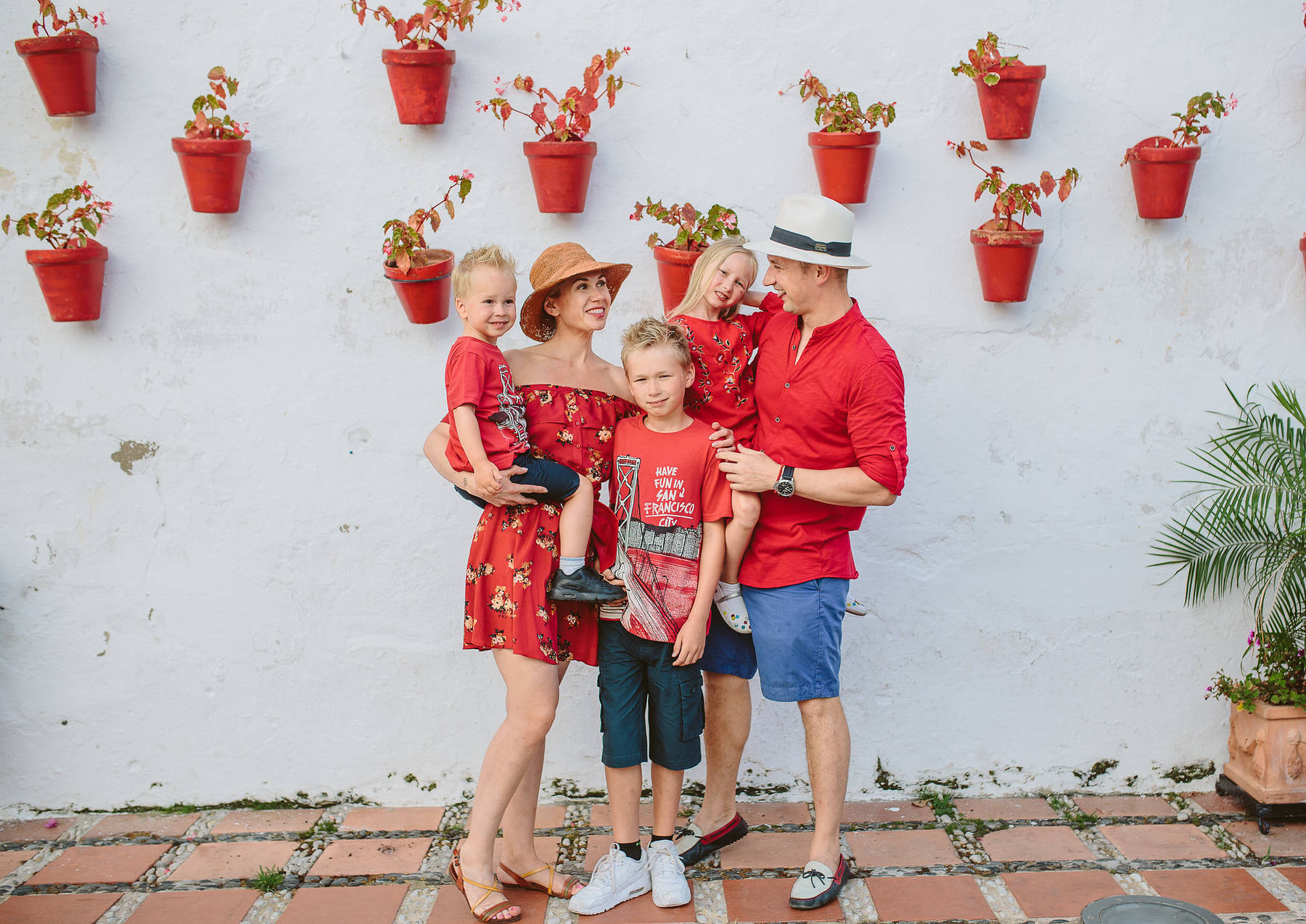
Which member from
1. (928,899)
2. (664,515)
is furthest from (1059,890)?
(664,515)

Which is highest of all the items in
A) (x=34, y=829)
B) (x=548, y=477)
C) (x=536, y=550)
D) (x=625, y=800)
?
(x=548, y=477)

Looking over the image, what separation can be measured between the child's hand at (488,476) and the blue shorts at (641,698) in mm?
540

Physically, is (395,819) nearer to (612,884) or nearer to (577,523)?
(612,884)

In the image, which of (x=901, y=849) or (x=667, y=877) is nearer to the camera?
(x=667, y=877)

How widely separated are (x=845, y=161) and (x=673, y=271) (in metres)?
0.65

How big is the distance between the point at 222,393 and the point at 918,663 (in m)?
2.55

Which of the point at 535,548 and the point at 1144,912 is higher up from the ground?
the point at 535,548

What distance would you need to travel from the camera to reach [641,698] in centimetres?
319

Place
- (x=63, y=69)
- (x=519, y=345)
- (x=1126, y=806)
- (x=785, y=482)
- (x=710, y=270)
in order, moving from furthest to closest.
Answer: (x=1126, y=806) → (x=519, y=345) → (x=63, y=69) → (x=710, y=270) → (x=785, y=482)

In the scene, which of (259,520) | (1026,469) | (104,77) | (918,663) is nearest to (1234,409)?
(1026,469)

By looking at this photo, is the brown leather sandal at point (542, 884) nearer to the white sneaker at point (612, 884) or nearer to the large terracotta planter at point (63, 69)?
the white sneaker at point (612, 884)

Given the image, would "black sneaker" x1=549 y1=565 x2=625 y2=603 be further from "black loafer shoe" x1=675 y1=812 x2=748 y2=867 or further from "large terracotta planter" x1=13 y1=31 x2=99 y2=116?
"large terracotta planter" x1=13 y1=31 x2=99 y2=116

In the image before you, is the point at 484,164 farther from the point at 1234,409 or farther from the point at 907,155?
the point at 1234,409

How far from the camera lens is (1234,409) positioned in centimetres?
381
